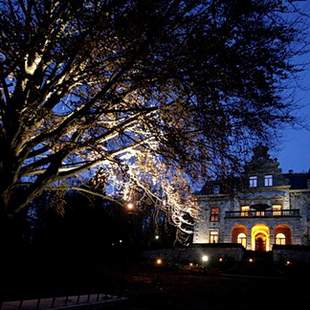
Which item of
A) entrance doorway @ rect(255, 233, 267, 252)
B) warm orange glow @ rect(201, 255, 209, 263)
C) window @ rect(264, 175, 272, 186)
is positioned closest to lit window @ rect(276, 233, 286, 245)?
entrance doorway @ rect(255, 233, 267, 252)

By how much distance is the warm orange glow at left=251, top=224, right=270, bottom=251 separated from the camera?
37125 millimetres

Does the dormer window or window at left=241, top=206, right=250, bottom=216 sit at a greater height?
the dormer window

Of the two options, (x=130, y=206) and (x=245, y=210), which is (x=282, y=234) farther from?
(x=130, y=206)

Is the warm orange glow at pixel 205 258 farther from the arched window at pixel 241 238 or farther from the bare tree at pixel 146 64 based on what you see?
the bare tree at pixel 146 64

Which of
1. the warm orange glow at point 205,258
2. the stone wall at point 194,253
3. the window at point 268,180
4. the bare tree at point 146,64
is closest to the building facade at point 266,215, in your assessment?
the window at point 268,180

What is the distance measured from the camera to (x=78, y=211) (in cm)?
2466

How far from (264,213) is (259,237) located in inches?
134

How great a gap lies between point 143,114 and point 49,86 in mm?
1843

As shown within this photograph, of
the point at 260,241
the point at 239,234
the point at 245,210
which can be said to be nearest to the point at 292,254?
the point at 260,241

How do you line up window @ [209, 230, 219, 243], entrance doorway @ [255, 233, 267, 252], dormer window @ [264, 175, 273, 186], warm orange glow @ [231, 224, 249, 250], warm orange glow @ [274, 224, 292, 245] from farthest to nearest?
window @ [209, 230, 219, 243] < dormer window @ [264, 175, 273, 186] < warm orange glow @ [231, 224, 249, 250] < entrance doorway @ [255, 233, 267, 252] < warm orange glow @ [274, 224, 292, 245]

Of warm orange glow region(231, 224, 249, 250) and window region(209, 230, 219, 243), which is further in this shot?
window region(209, 230, 219, 243)

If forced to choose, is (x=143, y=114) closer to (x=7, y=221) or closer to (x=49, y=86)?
(x=49, y=86)

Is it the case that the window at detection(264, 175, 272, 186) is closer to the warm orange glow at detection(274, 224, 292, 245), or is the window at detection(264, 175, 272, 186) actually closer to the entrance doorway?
the warm orange glow at detection(274, 224, 292, 245)

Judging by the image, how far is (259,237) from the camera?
38.1m
